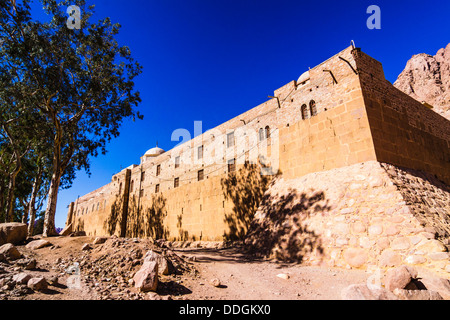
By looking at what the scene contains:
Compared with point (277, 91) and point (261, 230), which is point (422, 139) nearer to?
point (277, 91)

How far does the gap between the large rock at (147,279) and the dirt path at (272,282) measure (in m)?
0.83

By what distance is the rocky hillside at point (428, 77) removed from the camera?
43206 mm

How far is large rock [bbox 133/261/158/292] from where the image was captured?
434 cm

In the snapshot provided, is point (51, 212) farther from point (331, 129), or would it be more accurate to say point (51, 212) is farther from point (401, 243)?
point (401, 243)

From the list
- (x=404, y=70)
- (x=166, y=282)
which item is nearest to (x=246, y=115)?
(x=166, y=282)

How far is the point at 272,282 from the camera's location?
5656mm

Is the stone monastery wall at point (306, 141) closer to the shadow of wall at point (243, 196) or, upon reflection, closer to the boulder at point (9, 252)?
the shadow of wall at point (243, 196)

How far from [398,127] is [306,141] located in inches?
145

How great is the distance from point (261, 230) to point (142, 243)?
5.11m

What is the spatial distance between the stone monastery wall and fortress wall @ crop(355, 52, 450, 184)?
5 cm

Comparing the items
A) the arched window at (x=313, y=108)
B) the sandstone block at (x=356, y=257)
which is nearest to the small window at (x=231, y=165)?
the arched window at (x=313, y=108)

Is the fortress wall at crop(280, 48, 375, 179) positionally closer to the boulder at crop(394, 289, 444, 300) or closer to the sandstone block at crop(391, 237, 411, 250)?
the sandstone block at crop(391, 237, 411, 250)

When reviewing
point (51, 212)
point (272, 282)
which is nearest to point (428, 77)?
point (272, 282)

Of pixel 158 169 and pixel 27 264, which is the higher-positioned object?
pixel 158 169
